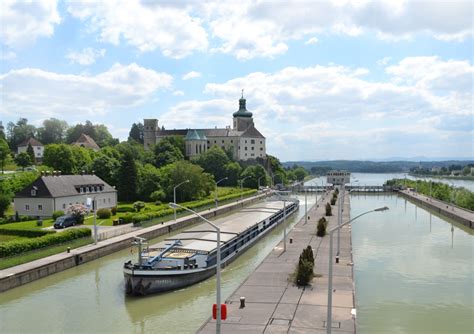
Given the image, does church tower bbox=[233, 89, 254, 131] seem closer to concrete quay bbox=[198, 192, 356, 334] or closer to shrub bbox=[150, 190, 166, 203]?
shrub bbox=[150, 190, 166, 203]

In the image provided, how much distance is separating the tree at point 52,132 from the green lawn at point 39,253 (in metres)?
126

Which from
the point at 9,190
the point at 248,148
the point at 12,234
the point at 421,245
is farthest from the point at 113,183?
the point at 248,148

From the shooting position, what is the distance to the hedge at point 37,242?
2927cm

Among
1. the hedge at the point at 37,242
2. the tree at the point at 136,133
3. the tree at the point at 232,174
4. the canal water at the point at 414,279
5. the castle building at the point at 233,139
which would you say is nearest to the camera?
the canal water at the point at 414,279

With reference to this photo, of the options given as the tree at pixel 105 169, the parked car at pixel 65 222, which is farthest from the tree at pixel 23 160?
the parked car at pixel 65 222

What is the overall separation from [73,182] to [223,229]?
2459 centimetres

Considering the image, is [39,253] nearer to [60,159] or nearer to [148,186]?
[148,186]

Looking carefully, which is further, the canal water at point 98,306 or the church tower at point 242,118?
the church tower at point 242,118

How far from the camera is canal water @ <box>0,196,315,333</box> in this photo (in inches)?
839

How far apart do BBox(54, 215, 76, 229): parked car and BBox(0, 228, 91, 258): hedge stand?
24.3 feet

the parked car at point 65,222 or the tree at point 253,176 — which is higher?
the tree at point 253,176

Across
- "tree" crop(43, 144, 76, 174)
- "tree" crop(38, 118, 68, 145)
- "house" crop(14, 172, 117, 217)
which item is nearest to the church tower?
"tree" crop(38, 118, 68, 145)

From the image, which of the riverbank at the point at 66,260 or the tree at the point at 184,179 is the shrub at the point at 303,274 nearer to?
the riverbank at the point at 66,260

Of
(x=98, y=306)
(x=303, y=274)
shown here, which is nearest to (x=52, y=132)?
(x=98, y=306)
